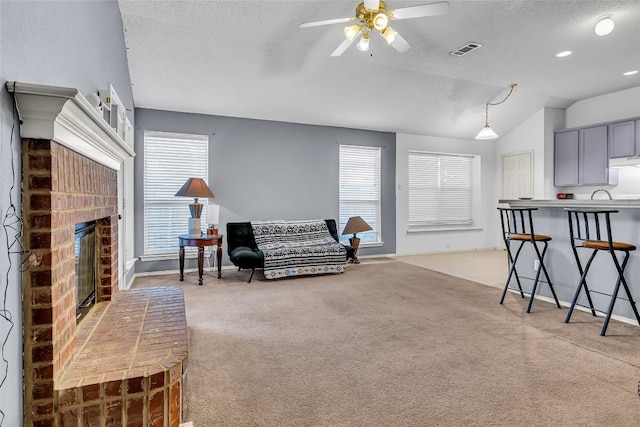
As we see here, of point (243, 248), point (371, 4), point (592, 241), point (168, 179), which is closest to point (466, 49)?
point (371, 4)

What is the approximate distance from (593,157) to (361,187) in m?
3.94

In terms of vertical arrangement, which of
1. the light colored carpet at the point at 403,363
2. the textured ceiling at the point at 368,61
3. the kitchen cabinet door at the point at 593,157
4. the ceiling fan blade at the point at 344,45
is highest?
the textured ceiling at the point at 368,61

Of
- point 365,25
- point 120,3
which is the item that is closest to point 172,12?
point 120,3

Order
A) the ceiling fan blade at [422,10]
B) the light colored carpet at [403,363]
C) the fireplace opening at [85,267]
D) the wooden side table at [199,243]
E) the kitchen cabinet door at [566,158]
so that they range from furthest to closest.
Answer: the kitchen cabinet door at [566,158], the wooden side table at [199,243], the ceiling fan blade at [422,10], the fireplace opening at [85,267], the light colored carpet at [403,363]

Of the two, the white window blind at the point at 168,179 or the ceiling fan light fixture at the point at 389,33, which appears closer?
the ceiling fan light fixture at the point at 389,33

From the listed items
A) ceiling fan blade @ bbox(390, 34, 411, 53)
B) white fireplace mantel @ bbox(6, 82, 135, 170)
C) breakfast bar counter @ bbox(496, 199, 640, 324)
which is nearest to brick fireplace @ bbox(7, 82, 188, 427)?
white fireplace mantel @ bbox(6, 82, 135, 170)

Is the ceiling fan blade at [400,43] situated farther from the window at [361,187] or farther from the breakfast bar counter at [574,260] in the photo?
the window at [361,187]

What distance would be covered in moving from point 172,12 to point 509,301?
178 inches

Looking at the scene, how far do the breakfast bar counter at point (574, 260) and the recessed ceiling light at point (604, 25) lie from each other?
2.00 m

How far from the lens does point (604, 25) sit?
3.78 metres

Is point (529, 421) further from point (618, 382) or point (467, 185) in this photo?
point (467, 185)

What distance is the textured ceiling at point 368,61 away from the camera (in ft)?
11.8

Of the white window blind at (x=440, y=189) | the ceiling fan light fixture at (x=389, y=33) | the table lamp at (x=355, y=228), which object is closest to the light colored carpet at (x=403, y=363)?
the table lamp at (x=355, y=228)

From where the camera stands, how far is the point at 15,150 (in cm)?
119
